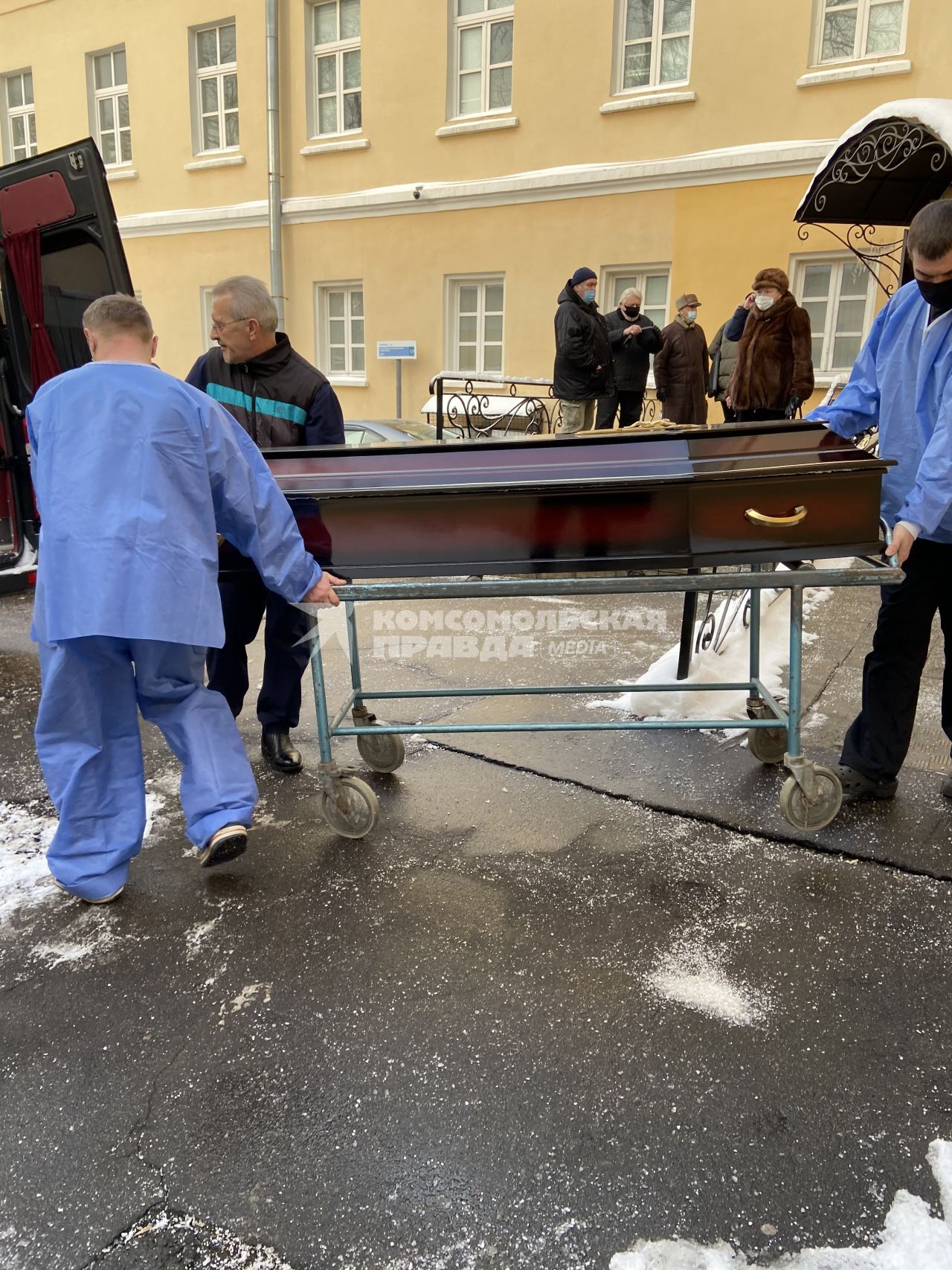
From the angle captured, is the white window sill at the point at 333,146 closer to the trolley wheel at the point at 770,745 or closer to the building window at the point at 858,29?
the building window at the point at 858,29

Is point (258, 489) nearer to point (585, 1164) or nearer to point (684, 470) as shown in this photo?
point (684, 470)

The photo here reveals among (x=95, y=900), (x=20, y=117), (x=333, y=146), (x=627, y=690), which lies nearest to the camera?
(x=95, y=900)

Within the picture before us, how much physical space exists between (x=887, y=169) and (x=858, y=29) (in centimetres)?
610

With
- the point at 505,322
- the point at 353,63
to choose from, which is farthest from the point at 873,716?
the point at 353,63

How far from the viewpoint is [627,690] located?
339 centimetres

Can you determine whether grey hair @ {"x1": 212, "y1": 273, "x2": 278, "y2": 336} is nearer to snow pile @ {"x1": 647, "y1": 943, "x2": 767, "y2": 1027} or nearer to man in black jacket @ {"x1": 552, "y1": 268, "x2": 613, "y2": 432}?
snow pile @ {"x1": 647, "y1": 943, "x2": 767, "y2": 1027}

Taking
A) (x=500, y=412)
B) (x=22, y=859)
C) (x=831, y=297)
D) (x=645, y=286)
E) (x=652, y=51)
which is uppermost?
(x=652, y=51)

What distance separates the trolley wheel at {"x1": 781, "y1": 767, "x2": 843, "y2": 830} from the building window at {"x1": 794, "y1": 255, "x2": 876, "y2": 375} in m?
9.10

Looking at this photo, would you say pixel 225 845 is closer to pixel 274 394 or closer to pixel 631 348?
pixel 274 394

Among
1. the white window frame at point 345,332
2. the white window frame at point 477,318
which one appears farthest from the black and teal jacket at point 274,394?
the white window frame at point 345,332

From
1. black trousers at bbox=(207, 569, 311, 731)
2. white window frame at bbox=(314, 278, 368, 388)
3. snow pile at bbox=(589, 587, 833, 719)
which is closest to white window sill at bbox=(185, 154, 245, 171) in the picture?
white window frame at bbox=(314, 278, 368, 388)

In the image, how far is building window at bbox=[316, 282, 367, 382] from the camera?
569 inches

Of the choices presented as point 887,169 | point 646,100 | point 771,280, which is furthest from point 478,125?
point 887,169

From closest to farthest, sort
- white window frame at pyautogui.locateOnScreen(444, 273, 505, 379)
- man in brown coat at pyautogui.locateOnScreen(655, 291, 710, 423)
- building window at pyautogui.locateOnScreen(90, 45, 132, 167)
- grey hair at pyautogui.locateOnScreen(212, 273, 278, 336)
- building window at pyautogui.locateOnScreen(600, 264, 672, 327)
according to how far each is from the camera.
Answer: grey hair at pyautogui.locateOnScreen(212, 273, 278, 336)
man in brown coat at pyautogui.locateOnScreen(655, 291, 710, 423)
building window at pyautogui.locateOnScreen(600, 264, 672, 327)
white window frame at pyautogui.locateOnScreen(444, 273, 505, 379)
building window at pyautogui.locateOnScreen(90, 45, 132, 167)
